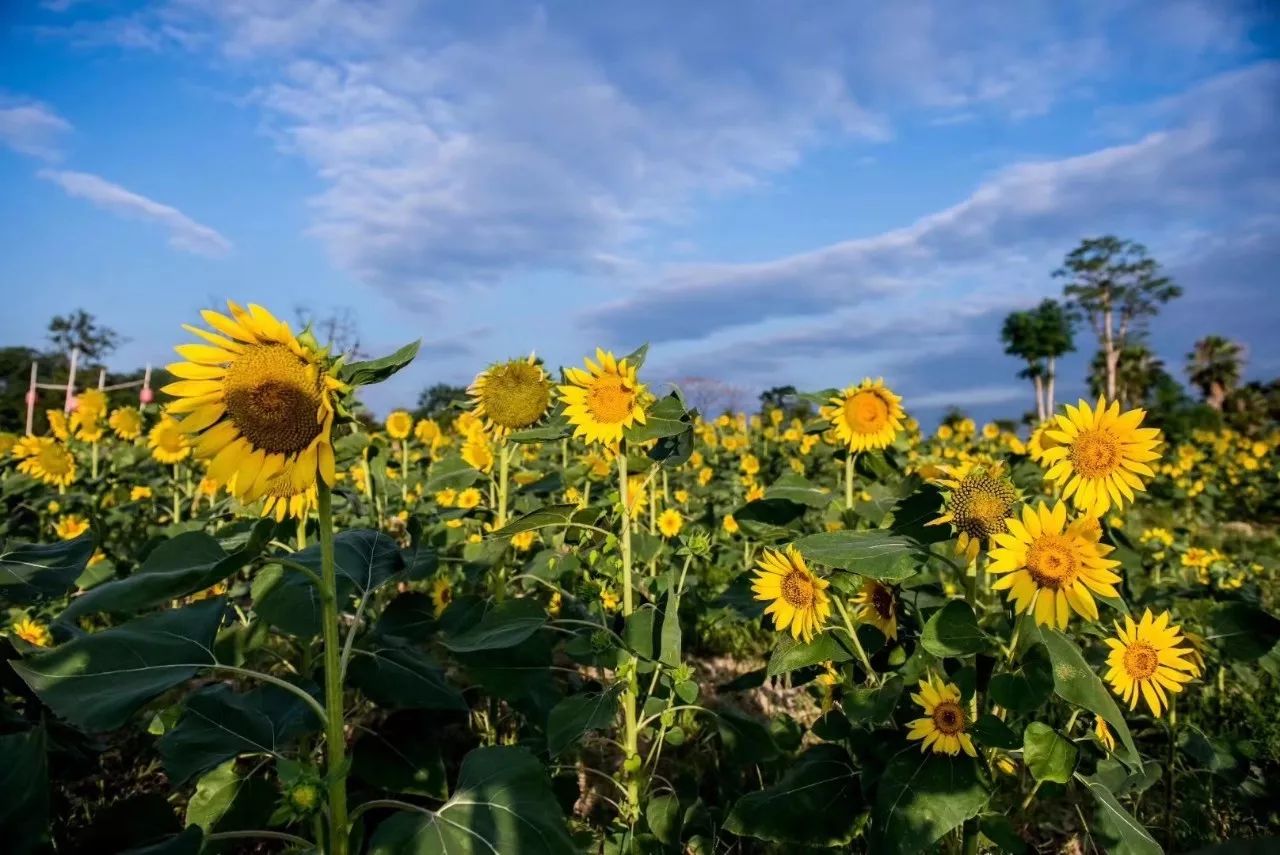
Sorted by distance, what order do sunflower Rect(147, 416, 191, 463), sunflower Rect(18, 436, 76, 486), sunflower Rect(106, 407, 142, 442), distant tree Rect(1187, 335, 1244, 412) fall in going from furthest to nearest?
distant tree Rect(1187, 335, 1244, 412) → sunflower Rect(106, 407, 142, 442) → sunflower Rect(18, 436, 76, 486) → sunflower Rect(147, 416, 191, 463)

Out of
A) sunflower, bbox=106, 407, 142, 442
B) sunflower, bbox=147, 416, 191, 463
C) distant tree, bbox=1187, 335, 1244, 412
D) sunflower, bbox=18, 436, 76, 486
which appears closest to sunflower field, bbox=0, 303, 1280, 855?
sunflower, bbox=147, 416, 191, 463

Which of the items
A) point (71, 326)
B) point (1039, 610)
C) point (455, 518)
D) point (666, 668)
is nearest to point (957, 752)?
point (1039, 610)

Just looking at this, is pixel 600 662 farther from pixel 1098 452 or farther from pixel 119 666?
pixel 1098 452

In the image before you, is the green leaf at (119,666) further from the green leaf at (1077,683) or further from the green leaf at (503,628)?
the green leaf at (1077,683)

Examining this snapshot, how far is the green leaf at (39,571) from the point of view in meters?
1.70

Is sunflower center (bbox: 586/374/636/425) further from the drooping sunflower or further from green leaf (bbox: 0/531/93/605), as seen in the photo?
green leaf (bbox: 0/531/93/605)

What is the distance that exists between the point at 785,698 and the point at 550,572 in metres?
1.89

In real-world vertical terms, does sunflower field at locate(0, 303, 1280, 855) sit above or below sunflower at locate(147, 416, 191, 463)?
below

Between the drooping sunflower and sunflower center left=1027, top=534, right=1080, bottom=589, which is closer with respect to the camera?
sunflower center left=1027, top=534, right=1080, bottom=589

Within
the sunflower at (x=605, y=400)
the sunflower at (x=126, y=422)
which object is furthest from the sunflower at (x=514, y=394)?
the sunflower at (x=126, y=422)

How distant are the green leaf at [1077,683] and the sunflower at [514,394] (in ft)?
5.01

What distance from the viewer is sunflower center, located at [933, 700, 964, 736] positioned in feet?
5.82

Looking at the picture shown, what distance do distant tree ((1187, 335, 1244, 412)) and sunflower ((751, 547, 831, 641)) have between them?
4210cm

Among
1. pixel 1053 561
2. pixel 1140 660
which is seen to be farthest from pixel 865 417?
pixel 1053 561
